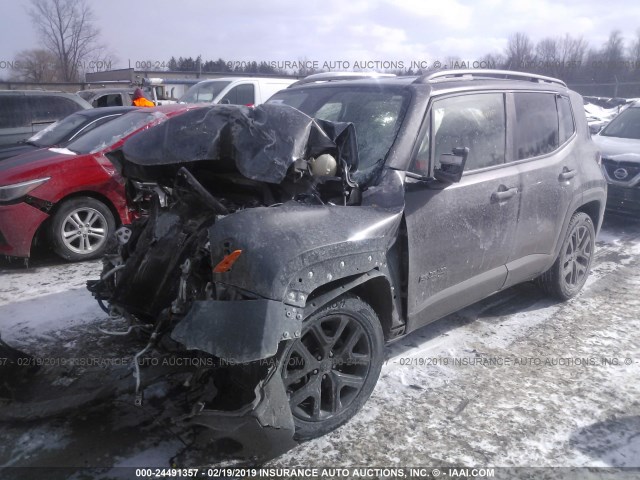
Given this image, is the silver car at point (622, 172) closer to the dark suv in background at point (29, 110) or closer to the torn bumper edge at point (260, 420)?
the torn bumper edge at point (260, 420)

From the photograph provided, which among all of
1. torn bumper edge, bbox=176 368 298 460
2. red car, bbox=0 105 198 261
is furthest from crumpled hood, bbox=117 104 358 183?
red car, bbox=0 105 198 261

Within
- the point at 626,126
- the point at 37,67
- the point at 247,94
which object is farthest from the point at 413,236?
the point at 37,67

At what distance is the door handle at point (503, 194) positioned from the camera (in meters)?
3.79

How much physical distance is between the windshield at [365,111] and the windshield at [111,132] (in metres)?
2.89

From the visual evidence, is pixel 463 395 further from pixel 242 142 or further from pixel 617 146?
pixel 617 146

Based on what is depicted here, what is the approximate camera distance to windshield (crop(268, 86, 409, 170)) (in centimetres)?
348

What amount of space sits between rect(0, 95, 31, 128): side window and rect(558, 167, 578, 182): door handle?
827 cm

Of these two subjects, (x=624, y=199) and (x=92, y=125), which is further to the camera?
(x=624, y=199)

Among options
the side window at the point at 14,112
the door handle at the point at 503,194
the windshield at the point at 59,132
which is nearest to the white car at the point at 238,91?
the side window at the point at 14,112

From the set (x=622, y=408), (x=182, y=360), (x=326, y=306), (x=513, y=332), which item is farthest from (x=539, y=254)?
(x=182, y=360)

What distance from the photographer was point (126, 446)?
2898mm

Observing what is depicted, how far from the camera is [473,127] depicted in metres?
3.84

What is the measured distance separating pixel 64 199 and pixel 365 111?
378cm

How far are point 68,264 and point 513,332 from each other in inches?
186
